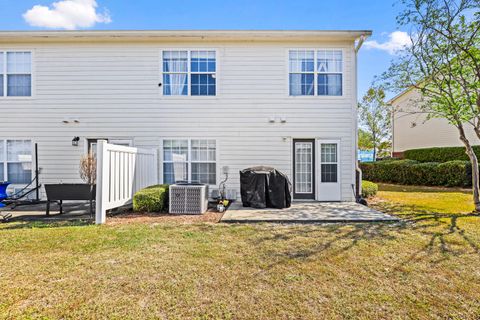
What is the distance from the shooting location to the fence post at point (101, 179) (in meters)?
5.49

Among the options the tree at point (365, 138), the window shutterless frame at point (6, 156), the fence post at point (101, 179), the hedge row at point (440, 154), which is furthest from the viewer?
the tree at point (365, 138)

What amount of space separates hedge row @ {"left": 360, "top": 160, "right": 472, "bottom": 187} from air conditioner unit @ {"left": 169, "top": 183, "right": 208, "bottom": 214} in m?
12.2

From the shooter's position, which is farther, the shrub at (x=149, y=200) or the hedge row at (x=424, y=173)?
the hedge row at (x=424, y=173)

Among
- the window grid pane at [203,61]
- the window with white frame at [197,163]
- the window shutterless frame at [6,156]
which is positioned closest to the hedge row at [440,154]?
the window with white frame at [197,163]

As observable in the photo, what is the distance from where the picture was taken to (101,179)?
5.57 metres

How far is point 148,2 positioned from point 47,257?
9.39 m

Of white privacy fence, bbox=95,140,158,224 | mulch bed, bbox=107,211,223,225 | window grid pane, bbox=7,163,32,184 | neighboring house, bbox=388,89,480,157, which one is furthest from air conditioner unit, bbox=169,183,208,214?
neighboring house, bbox=388,89,480,157

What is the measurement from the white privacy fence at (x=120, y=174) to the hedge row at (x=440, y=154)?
15451mm

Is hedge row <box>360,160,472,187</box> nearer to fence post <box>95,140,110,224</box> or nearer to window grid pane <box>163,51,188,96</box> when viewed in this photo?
window grid pane <box>163,51,188,96</box>

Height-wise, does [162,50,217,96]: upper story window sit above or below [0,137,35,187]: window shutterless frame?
above

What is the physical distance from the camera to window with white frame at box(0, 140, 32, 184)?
320 inches

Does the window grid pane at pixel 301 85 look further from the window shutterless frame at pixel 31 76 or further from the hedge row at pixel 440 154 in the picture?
the hedge row at pixel 440 154

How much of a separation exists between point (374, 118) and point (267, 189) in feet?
60.1

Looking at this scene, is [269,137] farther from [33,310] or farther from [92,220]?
[33,310]
